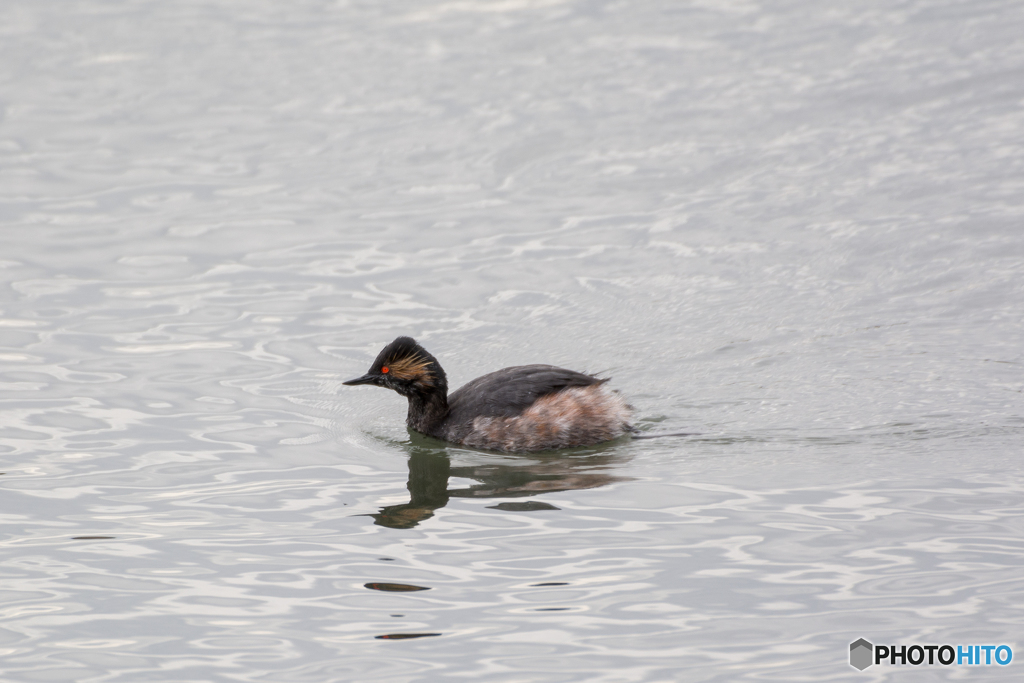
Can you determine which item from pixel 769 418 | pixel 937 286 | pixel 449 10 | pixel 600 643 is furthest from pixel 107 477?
pixel 449 10

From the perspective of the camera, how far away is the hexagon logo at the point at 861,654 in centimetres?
569

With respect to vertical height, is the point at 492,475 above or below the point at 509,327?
below

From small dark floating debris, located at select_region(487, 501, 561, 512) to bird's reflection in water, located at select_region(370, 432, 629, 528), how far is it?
0.21 metres

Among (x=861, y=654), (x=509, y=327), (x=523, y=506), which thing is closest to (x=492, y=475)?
(x=523, y=506)

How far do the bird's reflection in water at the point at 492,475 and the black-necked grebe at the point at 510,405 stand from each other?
125 millimetres

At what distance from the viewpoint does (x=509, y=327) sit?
11.2 metres

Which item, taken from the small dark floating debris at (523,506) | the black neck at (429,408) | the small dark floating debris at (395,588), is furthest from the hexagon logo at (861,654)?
the black neck at (429,408)

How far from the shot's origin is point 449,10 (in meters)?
20.6

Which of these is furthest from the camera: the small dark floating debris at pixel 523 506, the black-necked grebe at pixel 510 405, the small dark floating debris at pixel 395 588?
the black-necked grebe at pixel 510 405

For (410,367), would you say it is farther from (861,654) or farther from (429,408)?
(861,654)

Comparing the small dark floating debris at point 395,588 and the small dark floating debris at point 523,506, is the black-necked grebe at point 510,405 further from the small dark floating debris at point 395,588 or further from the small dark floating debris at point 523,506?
the small dark floating debris at point 395,588

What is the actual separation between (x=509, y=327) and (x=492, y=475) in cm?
285

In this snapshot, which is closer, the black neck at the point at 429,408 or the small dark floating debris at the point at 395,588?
the small dark floating debris at the point at 395,588

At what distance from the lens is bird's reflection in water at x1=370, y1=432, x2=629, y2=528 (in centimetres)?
782
